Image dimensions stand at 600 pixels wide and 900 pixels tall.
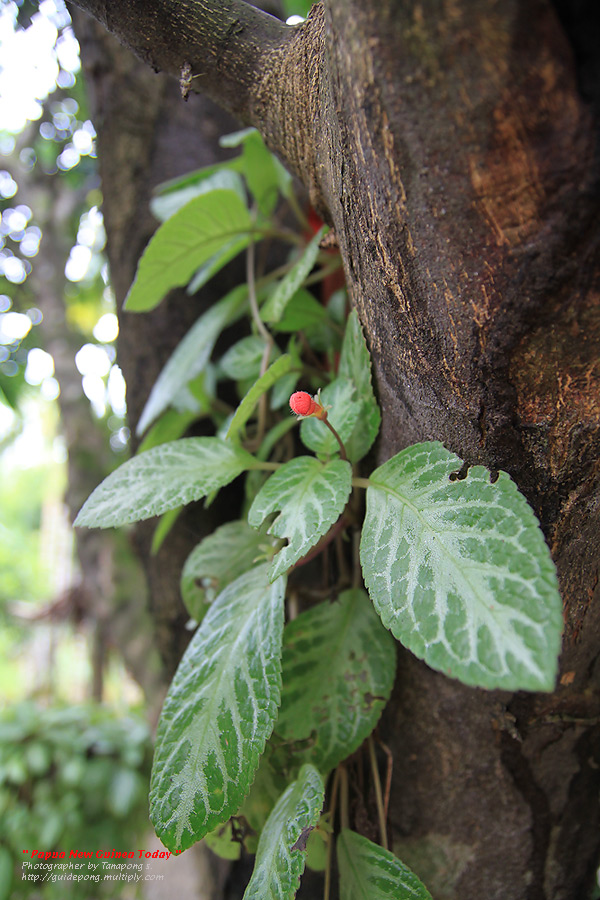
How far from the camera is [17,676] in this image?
851cm

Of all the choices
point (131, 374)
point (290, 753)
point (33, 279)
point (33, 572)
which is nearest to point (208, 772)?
point (290, 753)

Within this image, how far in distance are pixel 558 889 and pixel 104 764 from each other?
1.70 m

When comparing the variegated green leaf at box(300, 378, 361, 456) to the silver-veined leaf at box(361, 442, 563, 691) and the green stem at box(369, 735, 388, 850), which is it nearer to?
the silver-veined leaf at box(361, 442, 563, 691)

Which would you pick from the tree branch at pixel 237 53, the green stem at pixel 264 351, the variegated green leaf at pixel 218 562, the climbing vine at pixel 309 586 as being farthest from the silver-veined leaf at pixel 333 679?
the tree branch at pixel 237 53

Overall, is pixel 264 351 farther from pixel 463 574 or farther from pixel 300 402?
pixel 463 574

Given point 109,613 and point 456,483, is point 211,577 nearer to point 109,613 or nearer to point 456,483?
point 456,483

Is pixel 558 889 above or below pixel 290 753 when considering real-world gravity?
below

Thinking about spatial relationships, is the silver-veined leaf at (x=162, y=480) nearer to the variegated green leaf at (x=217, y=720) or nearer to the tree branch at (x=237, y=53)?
the variegated green leaf at (x=217, y=720)

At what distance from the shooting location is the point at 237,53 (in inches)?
22.0

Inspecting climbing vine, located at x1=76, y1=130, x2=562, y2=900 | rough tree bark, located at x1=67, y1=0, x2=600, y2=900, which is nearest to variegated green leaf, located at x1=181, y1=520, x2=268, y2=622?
climbing vine, located at x1=76, y1=130, x2=562, y2=900

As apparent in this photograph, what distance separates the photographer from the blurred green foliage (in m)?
1.62

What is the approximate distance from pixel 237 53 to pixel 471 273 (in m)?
0.39

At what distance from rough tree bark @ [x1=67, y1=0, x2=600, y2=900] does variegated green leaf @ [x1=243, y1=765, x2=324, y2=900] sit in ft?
0.51

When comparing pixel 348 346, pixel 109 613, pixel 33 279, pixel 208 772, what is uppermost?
pixel 33 279
